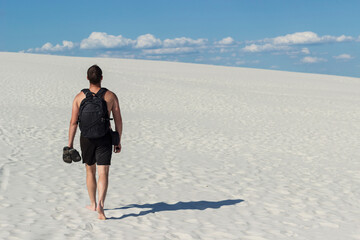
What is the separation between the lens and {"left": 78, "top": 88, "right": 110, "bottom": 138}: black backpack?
219 inches

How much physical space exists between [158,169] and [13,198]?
3.47 m

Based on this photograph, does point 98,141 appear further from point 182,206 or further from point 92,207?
point 182,206

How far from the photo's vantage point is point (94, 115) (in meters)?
5.57

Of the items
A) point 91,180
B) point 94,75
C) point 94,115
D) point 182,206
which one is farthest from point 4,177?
point 94,75

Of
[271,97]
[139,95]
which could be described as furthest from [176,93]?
[271,97]

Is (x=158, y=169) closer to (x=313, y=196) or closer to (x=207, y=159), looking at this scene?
(x=207, y=159)

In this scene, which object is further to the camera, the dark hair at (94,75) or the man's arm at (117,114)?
the man's arm at (117,114)

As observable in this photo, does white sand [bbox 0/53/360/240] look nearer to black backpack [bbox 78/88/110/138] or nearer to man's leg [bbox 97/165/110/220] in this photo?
man's leg [bbox 97/165/110/220]

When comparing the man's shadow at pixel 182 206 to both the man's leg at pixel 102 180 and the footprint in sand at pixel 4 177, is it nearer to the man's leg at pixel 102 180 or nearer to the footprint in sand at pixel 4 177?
the man's leg at pixel 102 180

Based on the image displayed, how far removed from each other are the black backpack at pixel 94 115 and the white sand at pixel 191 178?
4.27 feet

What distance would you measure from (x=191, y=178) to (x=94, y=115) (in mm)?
3980

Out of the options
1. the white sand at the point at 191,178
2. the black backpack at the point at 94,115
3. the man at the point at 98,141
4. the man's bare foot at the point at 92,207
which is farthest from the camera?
the man's bare foot at the point at 92,207

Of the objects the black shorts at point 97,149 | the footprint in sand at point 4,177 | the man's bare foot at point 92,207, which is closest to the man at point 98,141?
the black shorts at point 97,149

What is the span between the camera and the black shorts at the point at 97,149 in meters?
5.73
